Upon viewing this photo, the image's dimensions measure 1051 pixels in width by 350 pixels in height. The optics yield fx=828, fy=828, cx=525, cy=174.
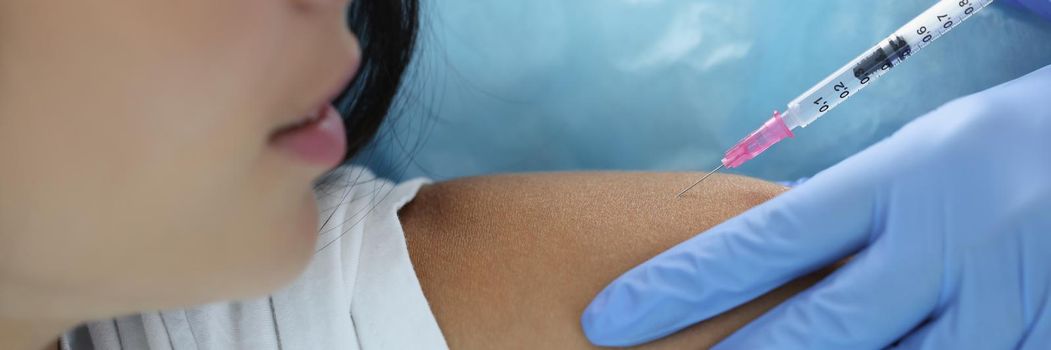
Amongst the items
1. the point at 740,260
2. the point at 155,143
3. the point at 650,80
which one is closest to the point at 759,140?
the point at 740,260

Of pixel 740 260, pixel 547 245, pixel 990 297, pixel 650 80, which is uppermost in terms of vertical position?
pixel 650 80

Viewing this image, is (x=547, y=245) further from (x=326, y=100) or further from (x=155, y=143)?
(x=155, y=143)

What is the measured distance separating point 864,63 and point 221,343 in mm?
814

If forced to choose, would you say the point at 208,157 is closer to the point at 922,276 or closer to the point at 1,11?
the point at 1,11

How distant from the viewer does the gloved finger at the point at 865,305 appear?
83 cm

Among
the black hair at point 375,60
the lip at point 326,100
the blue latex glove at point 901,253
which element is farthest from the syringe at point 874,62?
the lip at point 326,100

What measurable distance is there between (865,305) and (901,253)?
6 centimetres

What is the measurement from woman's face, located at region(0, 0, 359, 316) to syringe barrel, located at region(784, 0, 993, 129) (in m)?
0.56

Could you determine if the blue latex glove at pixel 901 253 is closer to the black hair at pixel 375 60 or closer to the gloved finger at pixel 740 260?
the gloved finger at pixel 740 260

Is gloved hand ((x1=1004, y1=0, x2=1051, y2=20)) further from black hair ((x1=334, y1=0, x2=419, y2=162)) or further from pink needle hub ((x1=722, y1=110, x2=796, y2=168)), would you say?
black hair ((x1=334, y1=0, x2=419, y2=162))

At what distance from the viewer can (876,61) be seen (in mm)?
985

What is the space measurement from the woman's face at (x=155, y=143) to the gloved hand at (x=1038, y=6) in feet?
2.91

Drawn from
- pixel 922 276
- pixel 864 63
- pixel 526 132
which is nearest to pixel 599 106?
pixel 526 132

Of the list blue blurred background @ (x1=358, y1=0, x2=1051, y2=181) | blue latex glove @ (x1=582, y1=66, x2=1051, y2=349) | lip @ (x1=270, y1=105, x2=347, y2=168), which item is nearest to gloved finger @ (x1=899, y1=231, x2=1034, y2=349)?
blue latex glove @ (x1=582, y1=66, x2=1051, y2=349)
